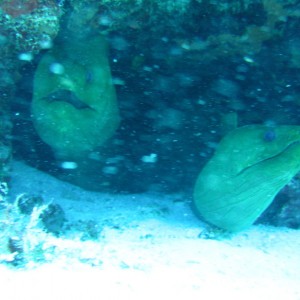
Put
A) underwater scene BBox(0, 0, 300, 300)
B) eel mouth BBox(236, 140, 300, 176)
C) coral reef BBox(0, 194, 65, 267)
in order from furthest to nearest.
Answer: eel mouth BBox(236, 140, 300, 176), underwater scene BBox(0, 0, 300, 300), coral reef BBox(0, 194, 65, 267)

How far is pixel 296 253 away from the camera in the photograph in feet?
12.3

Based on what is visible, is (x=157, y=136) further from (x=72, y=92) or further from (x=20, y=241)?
(x=20, y=241)

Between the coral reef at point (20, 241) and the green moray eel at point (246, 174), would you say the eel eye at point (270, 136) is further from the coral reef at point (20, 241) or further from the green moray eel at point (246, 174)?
the coral reef at point (20, 241)

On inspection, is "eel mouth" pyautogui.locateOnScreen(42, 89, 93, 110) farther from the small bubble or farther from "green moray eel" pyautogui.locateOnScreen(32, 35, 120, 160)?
the small bubble

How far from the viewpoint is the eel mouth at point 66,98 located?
13.2 ft

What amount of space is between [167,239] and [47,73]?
244cm

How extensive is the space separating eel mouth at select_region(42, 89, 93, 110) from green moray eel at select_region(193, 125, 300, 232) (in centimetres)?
181

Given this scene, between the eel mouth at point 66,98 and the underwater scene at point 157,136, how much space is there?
13 mm

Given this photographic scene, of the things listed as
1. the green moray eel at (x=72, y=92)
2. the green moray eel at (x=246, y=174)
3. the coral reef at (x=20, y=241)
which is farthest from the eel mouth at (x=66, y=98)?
the green moray eel at (x=246, y=174)

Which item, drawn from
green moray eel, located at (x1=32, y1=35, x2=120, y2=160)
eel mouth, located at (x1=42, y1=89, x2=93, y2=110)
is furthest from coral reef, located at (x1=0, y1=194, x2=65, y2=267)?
eel mouth, located at (x1=42, y1=89, x2=93, y2=110)

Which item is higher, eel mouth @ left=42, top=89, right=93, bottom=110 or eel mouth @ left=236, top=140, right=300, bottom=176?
eel mouth @ left=42, top=89, right=93, bottom=110

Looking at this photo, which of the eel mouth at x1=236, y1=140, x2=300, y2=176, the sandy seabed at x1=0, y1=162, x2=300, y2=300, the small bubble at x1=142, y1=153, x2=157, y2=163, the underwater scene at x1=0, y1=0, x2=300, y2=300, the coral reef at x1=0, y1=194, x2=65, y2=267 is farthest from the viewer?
the small bubble at x1=142, y1=153, x2=157, y2=163

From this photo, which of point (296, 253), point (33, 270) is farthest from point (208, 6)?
point (33, 270)

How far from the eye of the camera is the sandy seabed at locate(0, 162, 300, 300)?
2078 millimetres
